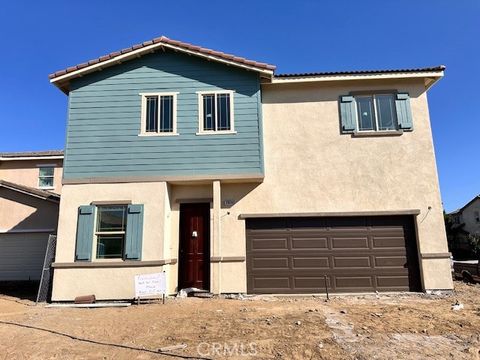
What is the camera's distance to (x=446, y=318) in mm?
7707

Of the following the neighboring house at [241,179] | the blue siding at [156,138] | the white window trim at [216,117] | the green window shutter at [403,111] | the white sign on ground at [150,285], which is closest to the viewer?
the white sign on ground at [150,285]

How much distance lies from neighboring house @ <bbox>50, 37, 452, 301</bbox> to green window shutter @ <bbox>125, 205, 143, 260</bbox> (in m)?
0.03

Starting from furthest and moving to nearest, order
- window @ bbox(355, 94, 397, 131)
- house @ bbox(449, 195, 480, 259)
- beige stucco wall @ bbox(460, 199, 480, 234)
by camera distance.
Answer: beige stucco wall @ bbox(460, 199, 480, 234) < house @ bbox(449, 195, 480, 259) < window @ bbox(355, 94, 397, 131)

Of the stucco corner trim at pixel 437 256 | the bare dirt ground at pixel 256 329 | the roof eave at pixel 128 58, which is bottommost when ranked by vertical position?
A: the bare dirt ground at pixel 256 329

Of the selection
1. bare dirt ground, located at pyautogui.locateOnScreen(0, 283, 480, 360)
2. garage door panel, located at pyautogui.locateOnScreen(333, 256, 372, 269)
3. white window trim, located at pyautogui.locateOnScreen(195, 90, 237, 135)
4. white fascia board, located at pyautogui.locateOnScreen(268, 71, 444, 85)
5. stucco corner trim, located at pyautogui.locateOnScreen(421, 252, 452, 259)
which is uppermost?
white fascia board, located at pyautogui.locateOnScreen(268, 71, 444, 85)

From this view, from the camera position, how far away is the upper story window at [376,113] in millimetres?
11438

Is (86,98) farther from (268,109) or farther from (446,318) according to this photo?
(446,318)

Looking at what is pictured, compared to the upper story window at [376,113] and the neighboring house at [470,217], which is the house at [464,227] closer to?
the neighboring house at [470,217]

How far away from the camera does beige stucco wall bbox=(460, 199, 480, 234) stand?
3228 cm

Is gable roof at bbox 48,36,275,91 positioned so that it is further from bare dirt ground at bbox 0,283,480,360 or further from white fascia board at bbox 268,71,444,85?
bare dirt ground at bbox 0,283,480,360

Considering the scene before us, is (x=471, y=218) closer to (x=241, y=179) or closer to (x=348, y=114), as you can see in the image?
(x=348, y=114)

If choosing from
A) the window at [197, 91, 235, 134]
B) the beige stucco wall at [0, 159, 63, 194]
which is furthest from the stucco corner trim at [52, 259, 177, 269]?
the beige stucco wall at [0, 159, 63, 194]

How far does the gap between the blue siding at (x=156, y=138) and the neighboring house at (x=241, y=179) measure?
0.04 meters

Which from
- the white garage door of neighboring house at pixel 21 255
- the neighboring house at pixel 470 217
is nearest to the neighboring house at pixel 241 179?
the white garage door of neighboring house at pixel 21 255
